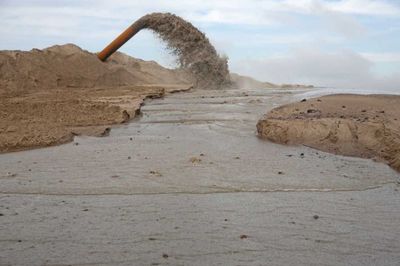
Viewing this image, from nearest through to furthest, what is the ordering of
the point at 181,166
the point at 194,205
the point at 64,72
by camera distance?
the point at 194,205
the point at 181,166
the point at 64,72

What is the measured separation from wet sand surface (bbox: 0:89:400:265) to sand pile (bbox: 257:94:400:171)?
0.32m

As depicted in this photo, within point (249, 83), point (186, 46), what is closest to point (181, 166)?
point (186, 46)

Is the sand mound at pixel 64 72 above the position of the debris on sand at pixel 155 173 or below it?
above

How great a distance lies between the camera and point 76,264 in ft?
11.1

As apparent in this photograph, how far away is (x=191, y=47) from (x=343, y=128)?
11962 millimetres

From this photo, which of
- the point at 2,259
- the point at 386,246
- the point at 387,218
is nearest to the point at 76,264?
the point at 2,259

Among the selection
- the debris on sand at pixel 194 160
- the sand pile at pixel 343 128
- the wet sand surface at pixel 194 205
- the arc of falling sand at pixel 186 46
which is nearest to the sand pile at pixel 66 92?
the arc of falling sand at pixel 186 46

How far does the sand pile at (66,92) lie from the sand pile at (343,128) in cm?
280

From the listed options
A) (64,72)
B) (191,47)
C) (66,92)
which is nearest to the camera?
(66,92)

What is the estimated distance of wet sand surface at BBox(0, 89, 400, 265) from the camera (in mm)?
3609

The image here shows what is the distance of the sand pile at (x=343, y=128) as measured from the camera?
702 centimetres

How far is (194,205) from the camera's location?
4.67 m

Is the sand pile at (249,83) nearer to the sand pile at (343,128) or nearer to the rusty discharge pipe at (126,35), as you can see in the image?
the rusty discharge pipe at (126,35)

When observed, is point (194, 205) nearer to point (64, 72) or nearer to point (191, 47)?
point (64, 72)
